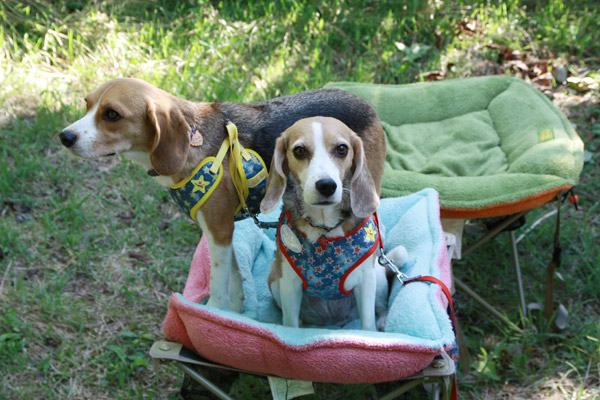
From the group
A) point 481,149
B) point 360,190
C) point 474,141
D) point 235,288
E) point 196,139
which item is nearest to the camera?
point 360,190

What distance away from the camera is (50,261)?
12.6 ft

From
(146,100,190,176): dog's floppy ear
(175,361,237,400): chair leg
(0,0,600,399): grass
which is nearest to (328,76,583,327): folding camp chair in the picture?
(0,0,600,399): grass

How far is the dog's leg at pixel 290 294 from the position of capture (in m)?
2.63

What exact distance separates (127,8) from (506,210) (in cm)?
456

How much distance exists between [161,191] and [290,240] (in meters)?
2.19

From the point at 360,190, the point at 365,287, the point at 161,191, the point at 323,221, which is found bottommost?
the point at 161,191

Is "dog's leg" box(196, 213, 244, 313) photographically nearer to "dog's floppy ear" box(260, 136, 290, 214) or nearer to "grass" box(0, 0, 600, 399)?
"dog's floppy ear" box(260, 136, 290, 214)

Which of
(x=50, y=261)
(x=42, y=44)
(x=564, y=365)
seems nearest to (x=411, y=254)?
(x=564, y=365)

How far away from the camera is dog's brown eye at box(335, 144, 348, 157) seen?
95.9 inches

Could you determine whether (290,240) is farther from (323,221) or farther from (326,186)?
(326,186)

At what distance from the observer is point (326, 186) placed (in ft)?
7.48

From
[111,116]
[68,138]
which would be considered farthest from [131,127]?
[68,138]

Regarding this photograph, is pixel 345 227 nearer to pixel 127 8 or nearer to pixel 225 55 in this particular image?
pixel 225 55

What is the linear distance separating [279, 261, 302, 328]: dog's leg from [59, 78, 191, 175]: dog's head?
69 cm
